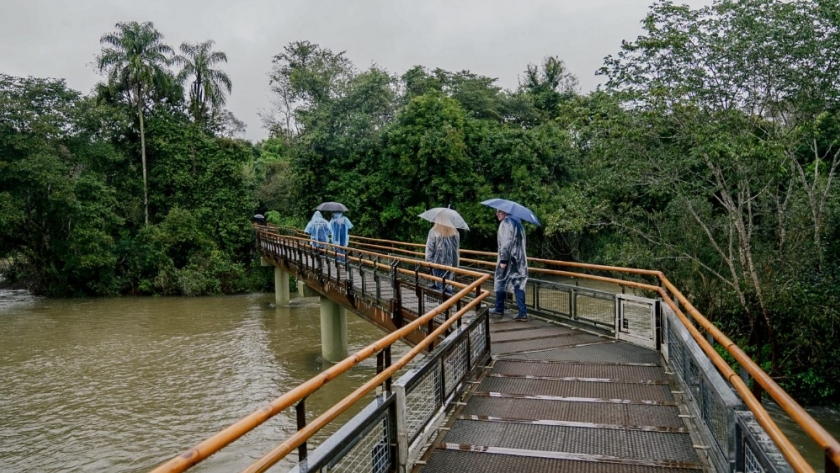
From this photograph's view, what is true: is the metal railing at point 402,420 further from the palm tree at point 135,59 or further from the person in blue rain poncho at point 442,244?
the palm tree at point 135,59

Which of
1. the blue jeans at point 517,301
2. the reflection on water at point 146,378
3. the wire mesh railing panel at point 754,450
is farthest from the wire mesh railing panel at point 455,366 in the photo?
the reflection on water at point 146,378

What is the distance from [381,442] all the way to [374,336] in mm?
17284

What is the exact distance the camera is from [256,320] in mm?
23578

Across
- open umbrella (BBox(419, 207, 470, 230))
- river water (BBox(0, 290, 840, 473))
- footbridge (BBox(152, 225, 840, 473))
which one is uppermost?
open umbrella (BBox(419, 207, 470, 230))

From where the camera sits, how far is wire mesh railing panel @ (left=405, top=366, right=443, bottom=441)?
4477 mm

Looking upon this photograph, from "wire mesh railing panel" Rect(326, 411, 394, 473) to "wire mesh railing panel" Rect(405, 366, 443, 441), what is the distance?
0.84 ft

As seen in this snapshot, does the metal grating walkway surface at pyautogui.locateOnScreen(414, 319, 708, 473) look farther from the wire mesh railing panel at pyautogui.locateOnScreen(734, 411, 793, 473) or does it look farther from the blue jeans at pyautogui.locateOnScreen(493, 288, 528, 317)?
the blue jeans at pyautogui.locateOnScreen(493, 288, 528, 317)

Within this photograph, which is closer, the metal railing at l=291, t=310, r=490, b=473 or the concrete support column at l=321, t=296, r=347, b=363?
the metal railing at l=291, t=310, r=490, b=473

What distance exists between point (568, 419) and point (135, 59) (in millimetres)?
30815

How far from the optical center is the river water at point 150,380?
11.0 meters

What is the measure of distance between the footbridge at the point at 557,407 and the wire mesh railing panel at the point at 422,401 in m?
0.01

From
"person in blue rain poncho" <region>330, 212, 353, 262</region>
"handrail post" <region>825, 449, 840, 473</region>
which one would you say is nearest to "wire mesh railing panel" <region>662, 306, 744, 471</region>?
"handrail post" <region>825, 449, 840, 473</region>

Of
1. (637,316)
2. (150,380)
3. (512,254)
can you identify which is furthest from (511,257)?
Result: (150,380)

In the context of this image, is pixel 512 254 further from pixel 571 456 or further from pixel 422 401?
pixel 571 456
